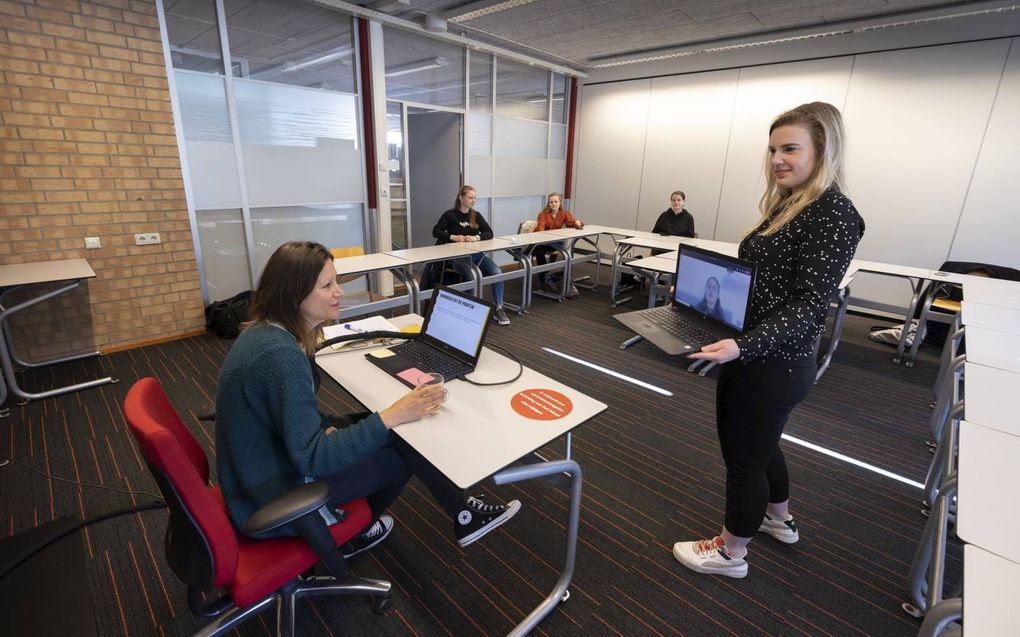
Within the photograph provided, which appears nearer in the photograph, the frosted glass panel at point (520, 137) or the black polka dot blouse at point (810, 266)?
the black polka dot blouse at point (810, 266)

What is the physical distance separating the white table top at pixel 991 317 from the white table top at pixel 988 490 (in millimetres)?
1490

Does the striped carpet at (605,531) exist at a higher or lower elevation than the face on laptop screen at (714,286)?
lower

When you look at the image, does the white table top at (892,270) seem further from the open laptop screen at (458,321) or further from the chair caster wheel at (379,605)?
the chair caster wheel at (379,605)

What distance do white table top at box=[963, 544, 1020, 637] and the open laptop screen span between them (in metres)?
1.26

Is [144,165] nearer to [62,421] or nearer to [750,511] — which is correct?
[62,421]

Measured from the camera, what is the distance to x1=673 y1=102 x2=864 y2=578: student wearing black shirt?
121 cm

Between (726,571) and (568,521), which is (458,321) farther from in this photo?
(726,571)

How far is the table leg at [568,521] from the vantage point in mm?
1268

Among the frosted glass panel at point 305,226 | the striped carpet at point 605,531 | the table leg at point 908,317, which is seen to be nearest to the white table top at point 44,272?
the striped carpet at point 605,531

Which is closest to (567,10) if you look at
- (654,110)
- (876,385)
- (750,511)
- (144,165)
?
(654,110)

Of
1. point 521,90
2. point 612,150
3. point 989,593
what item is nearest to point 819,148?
point 989,593

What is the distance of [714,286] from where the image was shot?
1499 millimetres

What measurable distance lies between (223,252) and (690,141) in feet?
19.1

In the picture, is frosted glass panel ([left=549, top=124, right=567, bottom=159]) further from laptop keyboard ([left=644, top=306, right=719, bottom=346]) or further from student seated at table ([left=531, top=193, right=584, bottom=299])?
laptop keyboard ([left=644, top=306, right=719, bottom=346])
